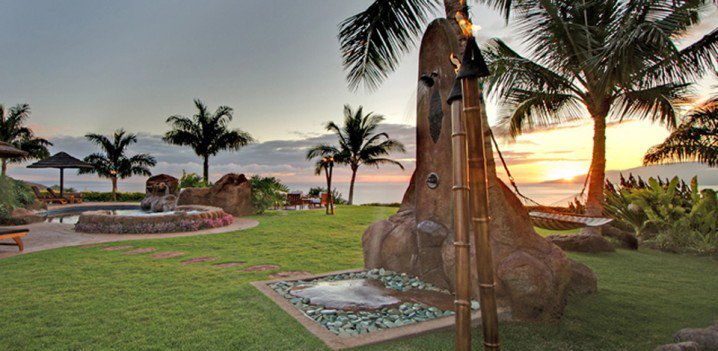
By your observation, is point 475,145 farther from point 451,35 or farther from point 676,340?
point 451,35

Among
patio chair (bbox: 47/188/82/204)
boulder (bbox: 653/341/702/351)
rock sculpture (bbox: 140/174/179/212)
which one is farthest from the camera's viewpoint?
patio chair (bbox: 47/188/82/204)

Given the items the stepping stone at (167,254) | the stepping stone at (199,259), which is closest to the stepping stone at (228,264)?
the stepping stone at (199,259)

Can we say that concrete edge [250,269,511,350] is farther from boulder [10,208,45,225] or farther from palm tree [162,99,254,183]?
palm tree [162,99,254,183]

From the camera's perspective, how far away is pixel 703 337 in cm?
287

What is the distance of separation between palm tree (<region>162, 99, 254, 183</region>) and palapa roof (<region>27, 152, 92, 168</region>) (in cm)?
514

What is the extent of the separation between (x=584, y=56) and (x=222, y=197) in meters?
13.2

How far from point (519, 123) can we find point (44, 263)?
40.9 feet

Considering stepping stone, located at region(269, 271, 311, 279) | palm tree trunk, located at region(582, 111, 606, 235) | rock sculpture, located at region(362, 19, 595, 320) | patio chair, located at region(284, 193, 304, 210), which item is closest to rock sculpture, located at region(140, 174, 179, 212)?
patio chair, located at region(284, 193, 304, 210)

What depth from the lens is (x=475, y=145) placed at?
2424 millimetres

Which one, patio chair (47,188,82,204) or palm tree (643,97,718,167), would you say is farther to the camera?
patio chair (47,188,82,204)

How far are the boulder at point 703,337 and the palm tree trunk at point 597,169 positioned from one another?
22.9ft

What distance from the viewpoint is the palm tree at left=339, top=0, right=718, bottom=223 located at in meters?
6.82

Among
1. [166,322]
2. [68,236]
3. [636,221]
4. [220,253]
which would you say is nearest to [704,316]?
[166,322]

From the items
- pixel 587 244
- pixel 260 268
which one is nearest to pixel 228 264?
pixel 260 268
